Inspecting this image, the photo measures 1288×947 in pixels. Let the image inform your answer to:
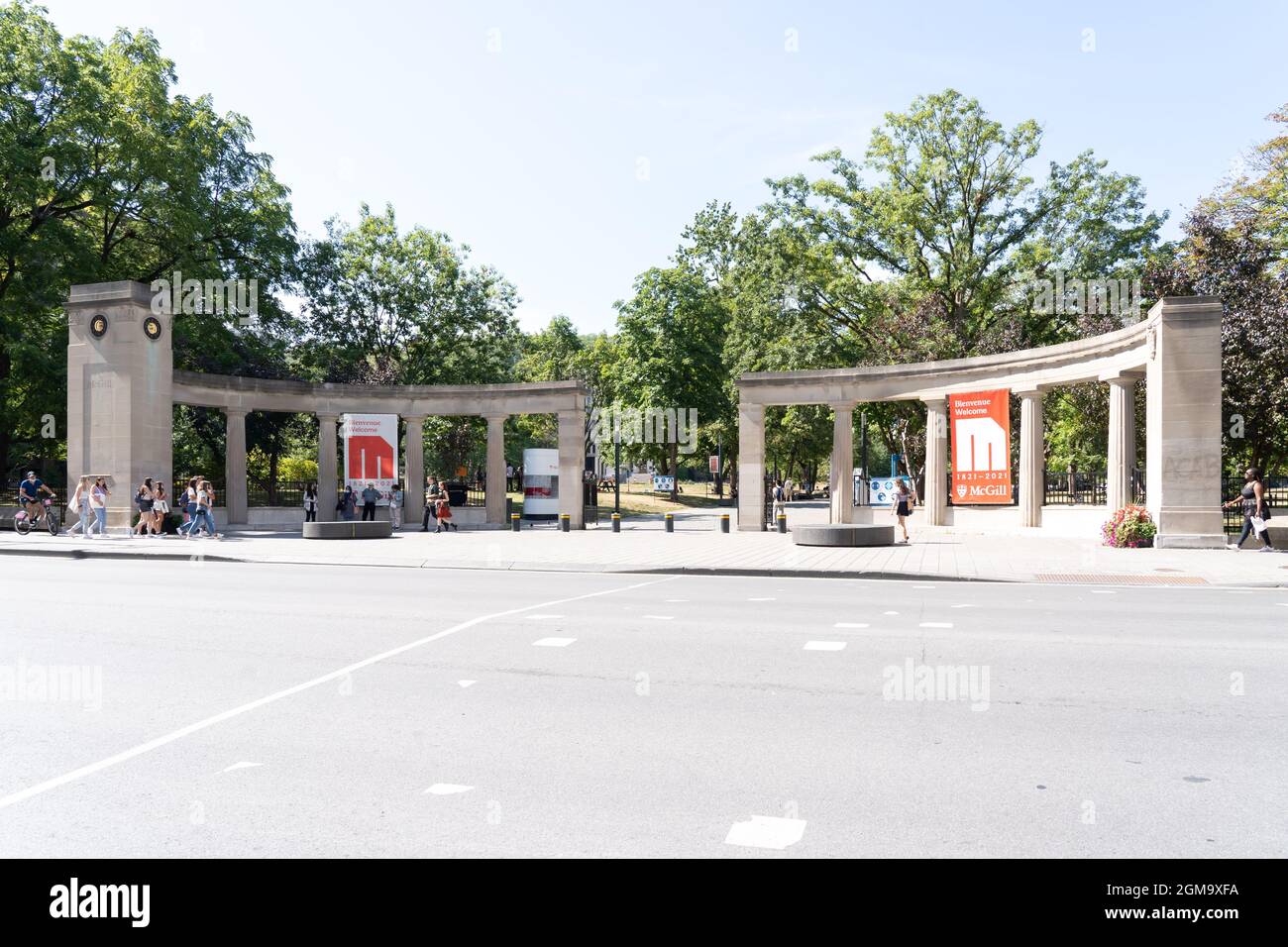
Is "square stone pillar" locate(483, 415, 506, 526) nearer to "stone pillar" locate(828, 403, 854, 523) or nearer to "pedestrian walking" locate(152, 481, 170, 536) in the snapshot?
"pedestrian walking" locate(152, 481, 170, 536)

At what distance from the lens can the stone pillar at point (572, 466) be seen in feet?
114

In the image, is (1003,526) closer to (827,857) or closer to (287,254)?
(827,857)

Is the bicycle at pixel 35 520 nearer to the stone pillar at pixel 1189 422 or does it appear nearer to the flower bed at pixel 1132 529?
the flower bed at pixel 1132 529

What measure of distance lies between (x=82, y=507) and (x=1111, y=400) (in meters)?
31.7

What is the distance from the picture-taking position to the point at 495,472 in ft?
123

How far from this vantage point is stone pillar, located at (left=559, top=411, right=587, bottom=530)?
34688 mm

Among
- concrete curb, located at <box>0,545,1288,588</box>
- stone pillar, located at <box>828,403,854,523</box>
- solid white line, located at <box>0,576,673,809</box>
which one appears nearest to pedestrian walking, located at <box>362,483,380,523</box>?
concrete curb, located at <box>0,545,1288,588</box>

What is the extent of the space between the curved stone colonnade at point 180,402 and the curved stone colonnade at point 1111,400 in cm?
856

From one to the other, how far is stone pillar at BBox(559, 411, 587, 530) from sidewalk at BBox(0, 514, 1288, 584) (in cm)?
564

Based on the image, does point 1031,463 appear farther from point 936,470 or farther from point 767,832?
point 767,832

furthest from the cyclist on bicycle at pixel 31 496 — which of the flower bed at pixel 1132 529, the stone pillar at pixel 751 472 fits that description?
the flower bed at pixel 1132 529

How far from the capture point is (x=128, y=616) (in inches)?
442
